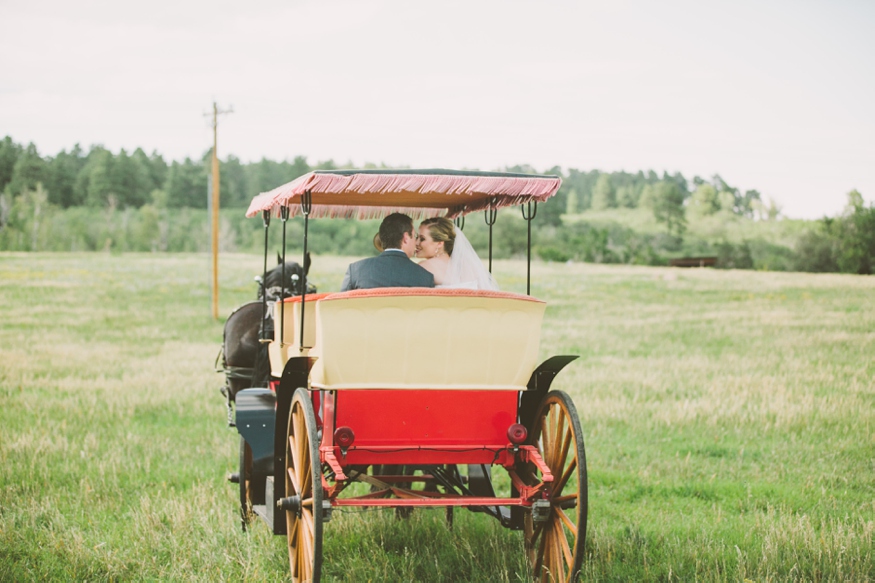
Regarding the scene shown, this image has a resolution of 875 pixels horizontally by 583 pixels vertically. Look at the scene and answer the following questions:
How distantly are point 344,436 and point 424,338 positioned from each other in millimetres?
706

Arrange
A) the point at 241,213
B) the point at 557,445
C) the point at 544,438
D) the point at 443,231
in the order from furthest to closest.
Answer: the point at 241,213, the point at 443,231, the point at 544,438, the point at 557,445

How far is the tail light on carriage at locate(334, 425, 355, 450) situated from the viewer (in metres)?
4.80

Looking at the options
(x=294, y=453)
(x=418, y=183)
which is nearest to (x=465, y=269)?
(x=418, y=183)

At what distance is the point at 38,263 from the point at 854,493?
42.3m

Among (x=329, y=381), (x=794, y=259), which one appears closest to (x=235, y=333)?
(x=329, y=381)

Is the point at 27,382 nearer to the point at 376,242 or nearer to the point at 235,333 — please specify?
the point at 235,333

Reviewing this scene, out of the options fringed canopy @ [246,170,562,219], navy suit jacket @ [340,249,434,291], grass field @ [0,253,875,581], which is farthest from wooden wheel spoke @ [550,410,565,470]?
fringed canopy @ [246,170,562,219]

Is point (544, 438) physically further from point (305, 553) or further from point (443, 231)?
→ point (443, 231)

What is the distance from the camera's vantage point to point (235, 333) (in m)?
8.05

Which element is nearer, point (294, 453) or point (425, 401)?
point (425, 401)

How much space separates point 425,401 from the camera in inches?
199

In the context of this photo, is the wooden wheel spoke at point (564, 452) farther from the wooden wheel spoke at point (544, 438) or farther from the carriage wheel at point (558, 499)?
the wooden wheel spoke at point (544, 438)

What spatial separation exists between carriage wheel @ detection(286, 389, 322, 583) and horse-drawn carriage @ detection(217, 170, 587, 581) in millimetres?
11

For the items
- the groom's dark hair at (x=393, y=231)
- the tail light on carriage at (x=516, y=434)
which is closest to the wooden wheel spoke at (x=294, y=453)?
the tail light on carriage at (x=516, y=434)
